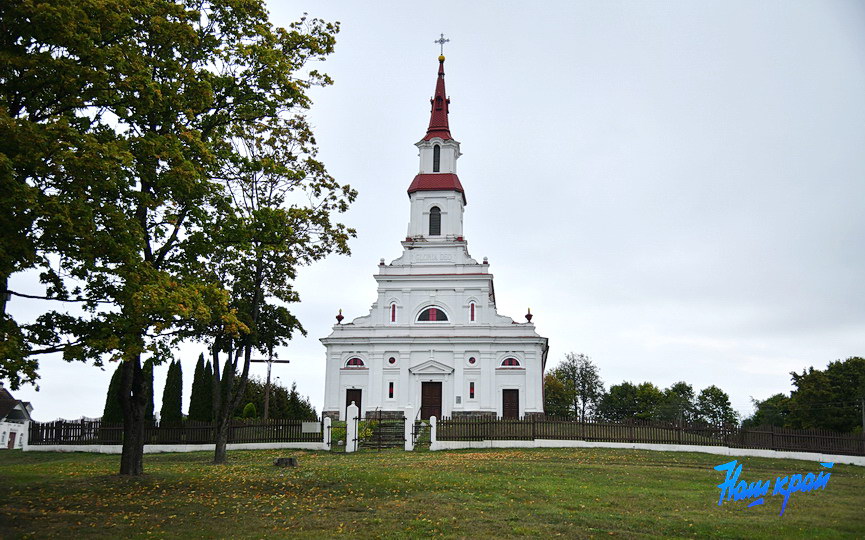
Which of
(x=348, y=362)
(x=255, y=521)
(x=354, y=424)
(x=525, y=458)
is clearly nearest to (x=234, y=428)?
(x=354, y=424)

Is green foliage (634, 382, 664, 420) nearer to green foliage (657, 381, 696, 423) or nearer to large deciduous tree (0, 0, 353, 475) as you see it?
green foliage (657, 381, 696, 423)

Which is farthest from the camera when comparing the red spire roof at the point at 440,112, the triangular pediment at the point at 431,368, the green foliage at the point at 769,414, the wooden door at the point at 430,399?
the green foliage at the point at 769,414

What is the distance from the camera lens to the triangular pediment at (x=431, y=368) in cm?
4528

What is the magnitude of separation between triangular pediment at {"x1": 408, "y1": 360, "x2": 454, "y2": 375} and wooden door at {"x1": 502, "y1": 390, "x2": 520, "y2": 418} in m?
3.73

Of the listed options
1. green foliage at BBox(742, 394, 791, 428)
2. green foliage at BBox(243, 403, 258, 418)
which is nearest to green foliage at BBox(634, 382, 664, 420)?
green foliage at BBox(742, 394, 791, 428)

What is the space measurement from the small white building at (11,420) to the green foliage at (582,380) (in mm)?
60481

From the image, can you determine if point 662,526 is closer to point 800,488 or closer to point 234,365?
point 800,488

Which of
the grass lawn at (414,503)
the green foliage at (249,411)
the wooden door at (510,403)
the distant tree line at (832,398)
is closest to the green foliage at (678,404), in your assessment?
the distant tree line at (832,398)

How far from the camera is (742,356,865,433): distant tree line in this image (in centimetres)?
5069

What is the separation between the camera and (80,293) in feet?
46.1

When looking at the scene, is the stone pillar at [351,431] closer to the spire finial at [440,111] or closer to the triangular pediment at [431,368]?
the triangular pediment at [431,368]

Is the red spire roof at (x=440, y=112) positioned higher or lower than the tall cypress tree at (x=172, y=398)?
higher

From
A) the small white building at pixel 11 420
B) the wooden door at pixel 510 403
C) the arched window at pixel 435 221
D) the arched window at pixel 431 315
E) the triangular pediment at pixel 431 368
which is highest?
the arched window at pixel 435 221

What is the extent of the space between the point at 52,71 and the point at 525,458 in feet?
58.1
